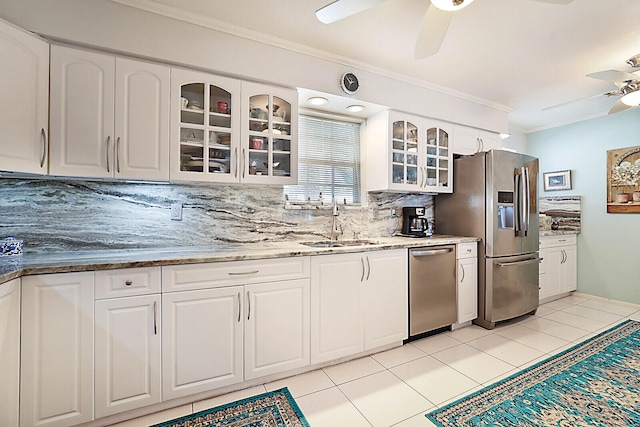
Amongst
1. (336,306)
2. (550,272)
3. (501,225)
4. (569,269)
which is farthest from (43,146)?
(569,269)

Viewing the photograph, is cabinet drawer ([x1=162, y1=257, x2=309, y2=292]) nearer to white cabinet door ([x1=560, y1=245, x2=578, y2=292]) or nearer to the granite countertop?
the granite countertop

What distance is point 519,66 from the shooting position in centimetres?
278

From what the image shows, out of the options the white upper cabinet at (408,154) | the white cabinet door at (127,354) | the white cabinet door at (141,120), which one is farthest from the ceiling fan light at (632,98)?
the white cabinet door at (127,354)

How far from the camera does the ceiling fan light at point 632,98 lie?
8.77 ft

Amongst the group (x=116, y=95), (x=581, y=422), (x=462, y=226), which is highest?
(x=116, y=95)

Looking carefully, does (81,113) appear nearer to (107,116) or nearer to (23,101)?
(107,116)

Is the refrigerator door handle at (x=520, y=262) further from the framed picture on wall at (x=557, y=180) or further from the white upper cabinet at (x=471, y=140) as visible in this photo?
the framed picture on wall at (x=557, y=180)

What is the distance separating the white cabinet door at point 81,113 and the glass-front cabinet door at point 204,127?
37 cm

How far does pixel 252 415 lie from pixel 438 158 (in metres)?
2.97

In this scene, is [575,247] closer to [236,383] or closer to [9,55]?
[236,383]

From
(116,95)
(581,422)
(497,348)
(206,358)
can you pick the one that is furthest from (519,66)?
(206,358)

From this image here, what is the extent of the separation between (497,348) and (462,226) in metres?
1.27

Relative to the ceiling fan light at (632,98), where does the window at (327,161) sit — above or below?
below

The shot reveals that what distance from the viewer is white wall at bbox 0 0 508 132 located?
5.69ft
